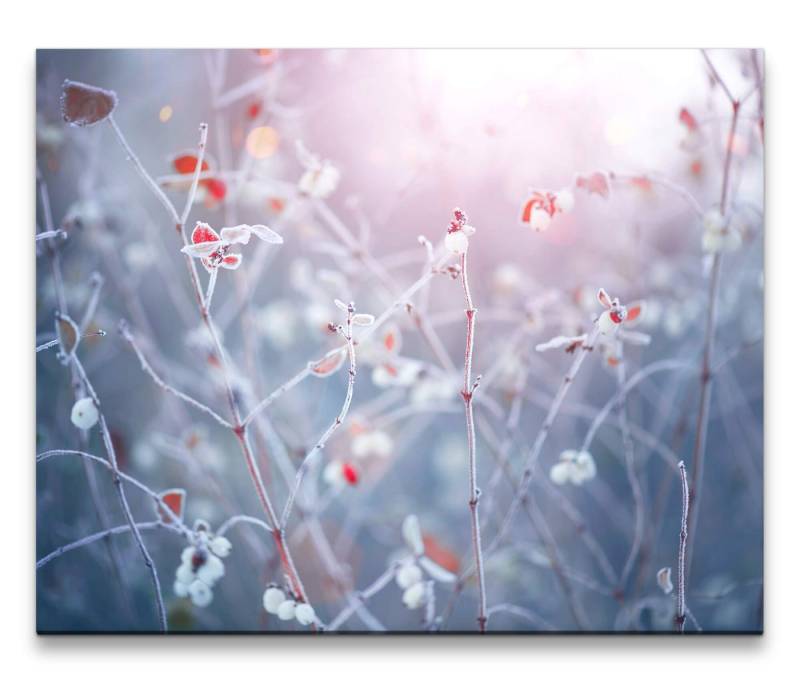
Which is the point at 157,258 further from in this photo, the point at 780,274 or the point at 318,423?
the point at 780,274

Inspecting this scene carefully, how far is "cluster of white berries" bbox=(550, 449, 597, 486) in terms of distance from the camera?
3.94 ft

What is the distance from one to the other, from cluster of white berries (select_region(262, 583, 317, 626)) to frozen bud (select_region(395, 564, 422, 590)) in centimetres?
17

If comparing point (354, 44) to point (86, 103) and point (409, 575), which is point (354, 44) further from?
point (409, 575)

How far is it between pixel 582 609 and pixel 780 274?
0.74 metres

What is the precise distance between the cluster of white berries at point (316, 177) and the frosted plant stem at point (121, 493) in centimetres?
51

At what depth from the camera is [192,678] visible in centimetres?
125

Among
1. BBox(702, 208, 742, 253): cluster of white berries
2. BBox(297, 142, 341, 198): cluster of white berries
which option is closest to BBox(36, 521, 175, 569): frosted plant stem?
BBox(297, 142, 341, 198): cluster of white berries

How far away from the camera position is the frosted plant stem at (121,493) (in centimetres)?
116

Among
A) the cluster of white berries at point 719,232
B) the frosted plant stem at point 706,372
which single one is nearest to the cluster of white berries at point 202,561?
the frosted plant stem at point 706,372

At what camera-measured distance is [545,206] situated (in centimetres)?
118

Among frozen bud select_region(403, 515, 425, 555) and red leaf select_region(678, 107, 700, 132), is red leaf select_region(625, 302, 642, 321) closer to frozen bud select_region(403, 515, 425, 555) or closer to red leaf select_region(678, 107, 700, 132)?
red leaf select_region(678, 107, 700, 132)

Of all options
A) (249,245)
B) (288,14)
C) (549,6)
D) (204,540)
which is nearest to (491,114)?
(549,6)

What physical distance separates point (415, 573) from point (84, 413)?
653mm

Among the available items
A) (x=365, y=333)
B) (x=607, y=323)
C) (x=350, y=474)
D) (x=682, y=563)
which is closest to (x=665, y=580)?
(x=682, y=563)
